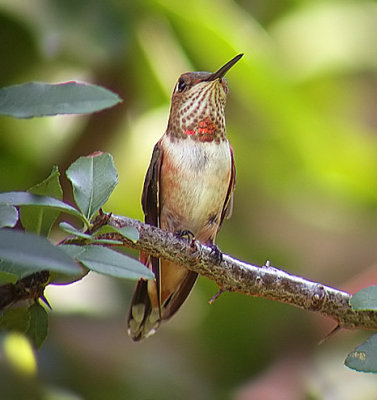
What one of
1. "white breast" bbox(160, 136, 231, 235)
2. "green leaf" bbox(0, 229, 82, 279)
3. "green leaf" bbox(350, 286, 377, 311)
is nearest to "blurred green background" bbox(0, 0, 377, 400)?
"white breast" bbox(160, 136, 231, 235)

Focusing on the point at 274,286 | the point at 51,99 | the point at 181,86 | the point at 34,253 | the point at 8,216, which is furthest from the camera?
the point at 181,86

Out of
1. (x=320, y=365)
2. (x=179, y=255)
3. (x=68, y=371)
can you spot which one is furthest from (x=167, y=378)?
(x=179, y=255)

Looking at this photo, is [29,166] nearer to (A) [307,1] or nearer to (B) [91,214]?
(A) [307,1]

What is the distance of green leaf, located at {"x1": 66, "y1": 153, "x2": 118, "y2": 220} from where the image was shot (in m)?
Result: 1.17

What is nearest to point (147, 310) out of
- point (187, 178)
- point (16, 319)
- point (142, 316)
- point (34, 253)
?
point (142, 316)

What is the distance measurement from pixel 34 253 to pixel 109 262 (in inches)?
6.1

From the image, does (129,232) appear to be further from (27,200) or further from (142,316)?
(142,316)

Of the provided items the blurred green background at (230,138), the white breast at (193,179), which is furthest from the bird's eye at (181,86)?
the blurred green background at (230,138)

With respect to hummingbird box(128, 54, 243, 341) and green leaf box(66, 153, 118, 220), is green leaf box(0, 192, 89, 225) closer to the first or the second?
green leaf box(66, 153, 118, 220)

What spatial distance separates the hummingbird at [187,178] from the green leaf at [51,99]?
2.55 feet

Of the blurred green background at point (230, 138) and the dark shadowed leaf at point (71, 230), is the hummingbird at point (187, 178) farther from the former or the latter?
the dark shadowed leaf at point (71, 230)

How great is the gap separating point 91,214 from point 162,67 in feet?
5.28

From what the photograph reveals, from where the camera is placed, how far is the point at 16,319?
48.8 inches

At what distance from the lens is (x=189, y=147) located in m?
1.96
